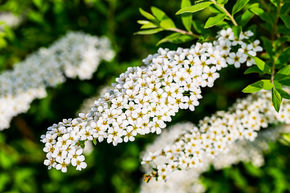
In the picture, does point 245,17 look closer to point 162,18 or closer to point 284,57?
point 284,57

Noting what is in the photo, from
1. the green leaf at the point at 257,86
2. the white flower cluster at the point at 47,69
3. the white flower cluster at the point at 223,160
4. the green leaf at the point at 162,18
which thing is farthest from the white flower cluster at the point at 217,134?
the white flower cluster at the point at 47,69

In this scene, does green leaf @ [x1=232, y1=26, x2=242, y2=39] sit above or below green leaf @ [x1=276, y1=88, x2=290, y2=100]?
above

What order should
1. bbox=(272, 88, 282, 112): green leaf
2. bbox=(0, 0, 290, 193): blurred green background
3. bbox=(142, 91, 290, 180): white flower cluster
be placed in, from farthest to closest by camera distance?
1. bbox=(0, 0, 290, 193): blurred green background
2. bbox=(142, 91, 290, 180): white flower cluster
3. bbox=(272, 88, 282, 112): green leaf

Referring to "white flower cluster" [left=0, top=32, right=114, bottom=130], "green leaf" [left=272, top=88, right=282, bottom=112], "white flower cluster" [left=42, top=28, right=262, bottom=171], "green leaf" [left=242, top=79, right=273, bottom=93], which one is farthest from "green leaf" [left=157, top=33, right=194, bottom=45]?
"white flower cluster" [left=0, top=32, right=114, bottom=130]

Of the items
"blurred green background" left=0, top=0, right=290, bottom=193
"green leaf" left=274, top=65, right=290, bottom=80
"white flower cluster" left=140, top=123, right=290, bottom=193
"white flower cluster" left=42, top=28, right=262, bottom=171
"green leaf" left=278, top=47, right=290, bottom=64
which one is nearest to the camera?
"green leaf" left=274, top=65, right=290, bottom=80

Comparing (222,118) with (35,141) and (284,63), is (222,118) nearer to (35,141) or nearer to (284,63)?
(284,63)

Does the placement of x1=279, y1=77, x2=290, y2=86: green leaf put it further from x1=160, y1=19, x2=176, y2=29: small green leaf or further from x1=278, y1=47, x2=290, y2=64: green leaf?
x1=160, y1=19, x2=176, y2=29: small green leaf

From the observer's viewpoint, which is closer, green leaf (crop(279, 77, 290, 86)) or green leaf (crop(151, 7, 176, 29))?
green leaf (crop(279, 77, 290, 86))

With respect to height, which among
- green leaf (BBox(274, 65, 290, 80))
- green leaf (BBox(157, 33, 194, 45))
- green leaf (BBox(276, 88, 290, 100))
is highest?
green leaf (BBox(157, 33, 194, 45))
